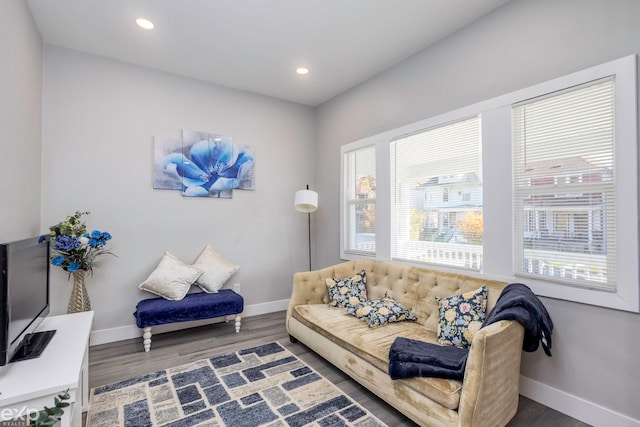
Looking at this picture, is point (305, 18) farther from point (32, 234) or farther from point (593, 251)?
point (32, 234)

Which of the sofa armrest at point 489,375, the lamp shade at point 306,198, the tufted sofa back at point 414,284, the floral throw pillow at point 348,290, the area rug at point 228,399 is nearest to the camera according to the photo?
the sofa armrest at point 489,375

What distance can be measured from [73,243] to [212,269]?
4.47ft

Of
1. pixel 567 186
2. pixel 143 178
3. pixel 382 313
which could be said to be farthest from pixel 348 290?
pixel 143 178

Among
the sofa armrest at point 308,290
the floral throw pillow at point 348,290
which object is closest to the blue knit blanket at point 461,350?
the floral throw pillow at point 348,290

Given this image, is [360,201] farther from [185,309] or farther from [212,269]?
[185,309]

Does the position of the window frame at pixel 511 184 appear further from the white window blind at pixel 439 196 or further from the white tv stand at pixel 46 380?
the white tv stand at pixel 46 380

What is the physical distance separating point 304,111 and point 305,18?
2.07 m

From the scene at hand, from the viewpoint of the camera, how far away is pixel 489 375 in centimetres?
163

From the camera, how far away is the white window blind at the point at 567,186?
1.97 metres

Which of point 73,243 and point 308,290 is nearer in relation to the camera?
point 73,243

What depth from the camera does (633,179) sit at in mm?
1826

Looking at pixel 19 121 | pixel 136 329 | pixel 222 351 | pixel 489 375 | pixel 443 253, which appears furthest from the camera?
pixel 136 329

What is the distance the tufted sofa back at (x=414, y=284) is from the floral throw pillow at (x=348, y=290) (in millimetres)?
87

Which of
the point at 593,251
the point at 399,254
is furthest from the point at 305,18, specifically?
the point at 593,251
